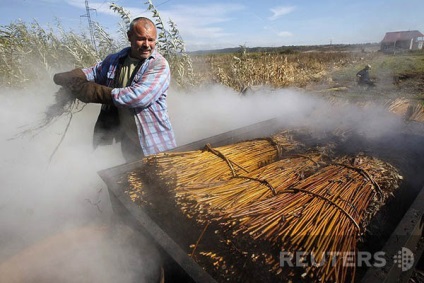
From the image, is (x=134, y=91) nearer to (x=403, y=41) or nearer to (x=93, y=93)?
(x=93, y=93)

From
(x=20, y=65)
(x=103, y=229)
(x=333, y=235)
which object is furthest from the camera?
(x=20, y=65)

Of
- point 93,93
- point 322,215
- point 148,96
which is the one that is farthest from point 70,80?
point 322,215

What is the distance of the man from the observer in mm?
2432

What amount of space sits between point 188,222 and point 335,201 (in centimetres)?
122

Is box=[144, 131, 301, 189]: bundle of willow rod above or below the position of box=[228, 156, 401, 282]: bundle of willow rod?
above

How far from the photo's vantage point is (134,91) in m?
2.44

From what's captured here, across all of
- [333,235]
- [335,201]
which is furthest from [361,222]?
[333,235]

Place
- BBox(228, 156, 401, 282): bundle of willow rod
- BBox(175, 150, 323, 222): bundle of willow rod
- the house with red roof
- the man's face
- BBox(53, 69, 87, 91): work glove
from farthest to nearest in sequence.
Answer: the house with red roof → the man's face → BBox(53, 69, 87, 91): work glove → BBox(175, 150, 323, 222): bundle of willow rod → BBox(228, 156, 401, 282): bundle of willow rod

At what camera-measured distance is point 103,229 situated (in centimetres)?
204

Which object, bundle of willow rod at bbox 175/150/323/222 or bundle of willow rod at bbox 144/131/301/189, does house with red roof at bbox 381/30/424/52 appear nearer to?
bundle of willow rod at bbox 144/131/301/189

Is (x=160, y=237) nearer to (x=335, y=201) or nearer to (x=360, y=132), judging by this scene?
(x=335, y=201)

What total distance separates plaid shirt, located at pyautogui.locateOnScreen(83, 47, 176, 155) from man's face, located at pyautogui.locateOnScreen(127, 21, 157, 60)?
0.29 ft

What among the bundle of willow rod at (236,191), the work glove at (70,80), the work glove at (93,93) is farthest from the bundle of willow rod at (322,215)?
the work glove at (70,80)

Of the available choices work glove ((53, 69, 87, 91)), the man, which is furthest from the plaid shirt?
work glove ((53, 69, 87, 91))
